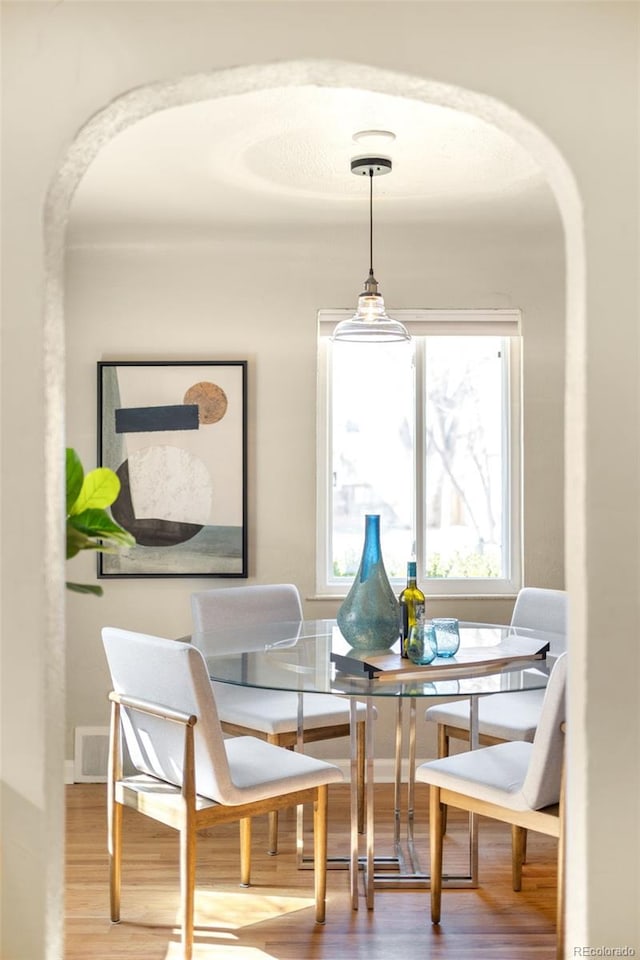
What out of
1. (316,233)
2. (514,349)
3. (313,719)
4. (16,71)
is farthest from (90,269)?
(16,71)

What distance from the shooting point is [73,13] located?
1.84 m

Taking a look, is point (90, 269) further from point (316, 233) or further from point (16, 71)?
point (16, 71)

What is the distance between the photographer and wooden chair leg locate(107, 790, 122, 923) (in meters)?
2.93

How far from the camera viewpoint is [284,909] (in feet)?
10.0

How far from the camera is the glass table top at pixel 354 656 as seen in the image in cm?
274

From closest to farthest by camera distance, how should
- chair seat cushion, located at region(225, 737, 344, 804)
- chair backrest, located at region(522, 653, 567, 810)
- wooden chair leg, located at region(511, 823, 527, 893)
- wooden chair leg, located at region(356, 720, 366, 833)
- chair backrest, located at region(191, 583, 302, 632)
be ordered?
chair backrest, located at region(522, 653, 567, 810), chair seat cushion, located at region(225, 737, 344, 804), wooden chair leg, located at region(511, 823, 527, 893), wooden chair leg, located at region(356, 720, 366, 833), chair backrest, located at region(191, 583, 302, 632)

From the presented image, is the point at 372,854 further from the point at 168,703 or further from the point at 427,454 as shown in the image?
the point at 427,454

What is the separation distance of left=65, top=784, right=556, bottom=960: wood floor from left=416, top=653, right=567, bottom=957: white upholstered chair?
140 millimetres

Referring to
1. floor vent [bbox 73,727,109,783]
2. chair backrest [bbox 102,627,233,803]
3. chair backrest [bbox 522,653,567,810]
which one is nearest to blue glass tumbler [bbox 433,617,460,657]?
chair backrest [bbox 522,653,567,810]

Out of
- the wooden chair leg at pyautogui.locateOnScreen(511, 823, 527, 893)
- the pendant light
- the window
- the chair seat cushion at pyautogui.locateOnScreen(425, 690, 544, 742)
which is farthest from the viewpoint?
the window

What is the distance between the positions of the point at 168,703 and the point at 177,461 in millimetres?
1803

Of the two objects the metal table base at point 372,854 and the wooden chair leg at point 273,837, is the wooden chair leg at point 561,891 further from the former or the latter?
→ the wooden chair leg at point 273,837

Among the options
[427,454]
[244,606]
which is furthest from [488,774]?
[427,454]

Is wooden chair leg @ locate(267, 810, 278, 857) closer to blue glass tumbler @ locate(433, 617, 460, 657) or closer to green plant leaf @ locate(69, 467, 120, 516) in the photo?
blue glass tumbler @ locate(433, 617, 460, 657)
